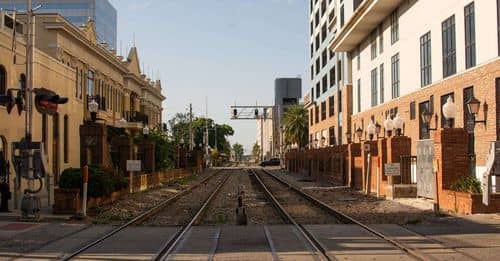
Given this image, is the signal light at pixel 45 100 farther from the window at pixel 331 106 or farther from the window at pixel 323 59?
the window at pixel 323 59

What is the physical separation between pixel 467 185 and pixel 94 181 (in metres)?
13.0

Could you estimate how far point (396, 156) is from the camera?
3088 centimetres

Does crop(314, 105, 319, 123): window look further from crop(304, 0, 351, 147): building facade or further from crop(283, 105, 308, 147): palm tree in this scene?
crop(283, 105, 308, 147): palm tree

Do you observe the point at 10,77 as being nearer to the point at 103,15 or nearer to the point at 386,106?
the point at 386,106

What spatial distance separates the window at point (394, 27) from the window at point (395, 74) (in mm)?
1242

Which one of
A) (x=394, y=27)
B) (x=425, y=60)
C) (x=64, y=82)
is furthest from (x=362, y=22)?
(x=64, y=82)

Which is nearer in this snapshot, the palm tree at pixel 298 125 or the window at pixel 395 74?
the window at pixel 395 74

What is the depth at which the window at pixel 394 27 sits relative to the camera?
45.2m

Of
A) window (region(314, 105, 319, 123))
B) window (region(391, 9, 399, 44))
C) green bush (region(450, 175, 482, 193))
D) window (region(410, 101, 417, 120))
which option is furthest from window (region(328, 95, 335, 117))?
green bush (region(450, 175, 482, 193))

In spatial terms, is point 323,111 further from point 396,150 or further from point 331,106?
point 396,150

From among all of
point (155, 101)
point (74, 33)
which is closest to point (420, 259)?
point (74, 33)

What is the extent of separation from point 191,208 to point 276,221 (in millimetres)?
6971

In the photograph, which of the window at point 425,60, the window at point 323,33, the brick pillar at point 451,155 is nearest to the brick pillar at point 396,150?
the brick pillar at point 451,155

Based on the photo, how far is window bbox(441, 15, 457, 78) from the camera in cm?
3328
